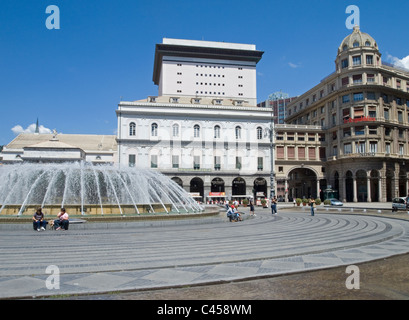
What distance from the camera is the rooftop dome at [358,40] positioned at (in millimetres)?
56406

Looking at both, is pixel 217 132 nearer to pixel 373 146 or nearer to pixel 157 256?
pixel 373 146

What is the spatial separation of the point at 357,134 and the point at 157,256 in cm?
5406

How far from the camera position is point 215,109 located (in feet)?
180

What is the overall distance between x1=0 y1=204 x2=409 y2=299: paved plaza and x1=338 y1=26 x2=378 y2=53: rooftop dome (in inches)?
2062

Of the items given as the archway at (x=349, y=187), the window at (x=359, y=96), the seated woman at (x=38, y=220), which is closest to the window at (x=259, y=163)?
the archway at (x=349, y=187)

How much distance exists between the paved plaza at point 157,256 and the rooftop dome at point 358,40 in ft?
172

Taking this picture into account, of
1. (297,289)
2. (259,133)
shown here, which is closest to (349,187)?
(259,133)

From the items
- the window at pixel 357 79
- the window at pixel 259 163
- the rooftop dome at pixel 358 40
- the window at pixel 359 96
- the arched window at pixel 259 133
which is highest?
the rooftop dome at pixel 358 40

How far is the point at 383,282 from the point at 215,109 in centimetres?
4959

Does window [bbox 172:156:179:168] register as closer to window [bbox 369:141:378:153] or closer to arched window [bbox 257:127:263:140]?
arched window [bbox 257:127:263:140]

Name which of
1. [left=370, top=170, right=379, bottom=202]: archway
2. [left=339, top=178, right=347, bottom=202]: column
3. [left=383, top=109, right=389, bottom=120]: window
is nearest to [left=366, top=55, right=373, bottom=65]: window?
[left=383, top=109, right=389, bottom=120]: window

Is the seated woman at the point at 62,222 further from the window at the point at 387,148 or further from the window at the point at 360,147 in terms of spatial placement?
the window at the point at 387,148
